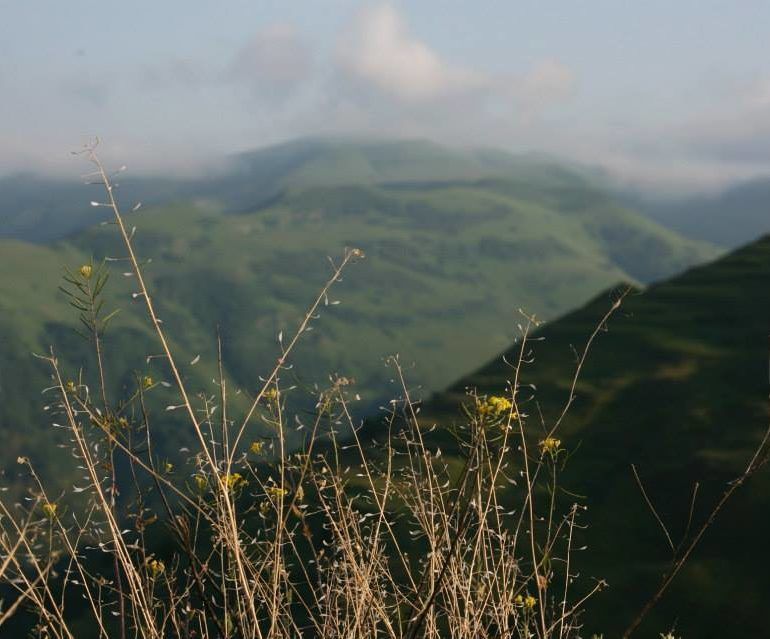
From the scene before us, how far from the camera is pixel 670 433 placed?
3450 cm

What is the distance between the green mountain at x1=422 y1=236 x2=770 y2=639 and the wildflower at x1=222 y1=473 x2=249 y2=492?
6.40 meters

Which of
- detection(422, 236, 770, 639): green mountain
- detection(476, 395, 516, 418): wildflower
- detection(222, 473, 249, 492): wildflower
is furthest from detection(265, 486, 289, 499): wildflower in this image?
detection(422, 236, 770, 639): green mountain

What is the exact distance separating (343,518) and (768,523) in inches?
944

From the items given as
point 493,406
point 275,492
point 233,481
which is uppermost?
point 493,406

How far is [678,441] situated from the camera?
110 ft

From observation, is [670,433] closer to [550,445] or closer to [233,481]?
[550,445]

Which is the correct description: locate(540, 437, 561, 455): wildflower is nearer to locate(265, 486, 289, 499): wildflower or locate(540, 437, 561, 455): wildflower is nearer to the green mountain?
locate(265, 486, 289, 499): wildflower

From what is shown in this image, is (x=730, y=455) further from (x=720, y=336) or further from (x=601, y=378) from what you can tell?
(x=720, y=336)

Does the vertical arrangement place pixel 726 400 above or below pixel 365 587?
below

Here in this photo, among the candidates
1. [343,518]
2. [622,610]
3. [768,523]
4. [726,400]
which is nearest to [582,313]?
[726,400]

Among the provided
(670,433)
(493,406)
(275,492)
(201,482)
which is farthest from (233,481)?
(670,433)

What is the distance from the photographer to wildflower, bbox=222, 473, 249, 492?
4.42 m

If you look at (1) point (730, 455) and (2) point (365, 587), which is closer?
(2) point (365, 587)

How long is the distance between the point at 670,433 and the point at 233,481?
103 feet
